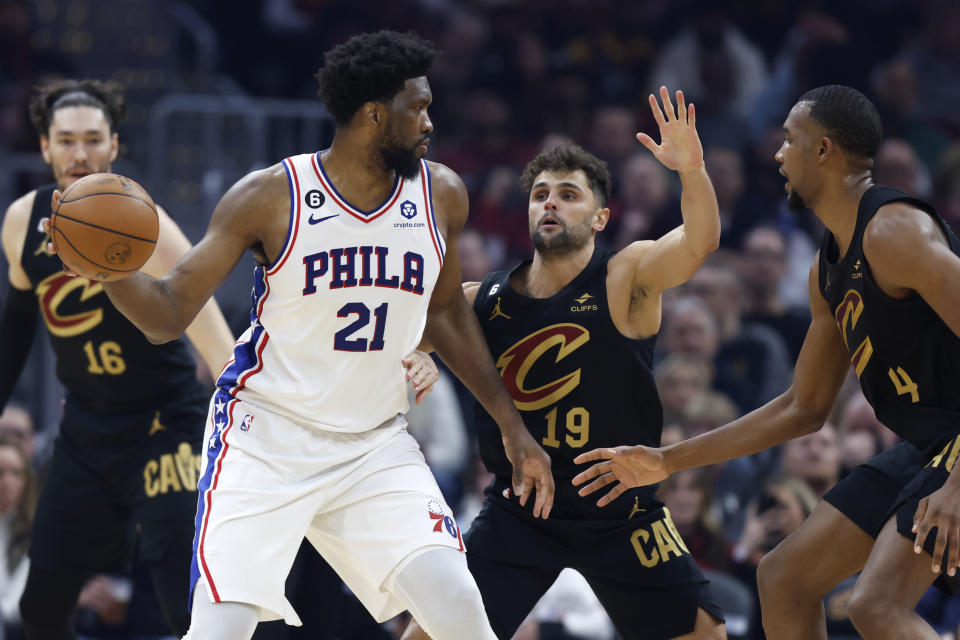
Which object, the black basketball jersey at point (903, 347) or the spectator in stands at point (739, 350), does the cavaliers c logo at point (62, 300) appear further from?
the spectator in stands at point (739, 350)

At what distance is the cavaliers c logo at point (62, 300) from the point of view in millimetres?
5055

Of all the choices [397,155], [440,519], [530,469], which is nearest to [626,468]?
[530,469]

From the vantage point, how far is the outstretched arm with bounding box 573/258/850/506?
14.9 feet

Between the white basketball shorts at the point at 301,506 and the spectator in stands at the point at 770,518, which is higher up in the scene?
the white basketball shorts at the point at 301,506

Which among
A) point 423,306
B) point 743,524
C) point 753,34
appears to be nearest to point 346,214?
point 423,306

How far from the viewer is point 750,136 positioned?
10898 mm

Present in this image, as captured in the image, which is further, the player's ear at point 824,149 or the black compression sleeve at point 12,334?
the black compression sleeve at point 12,334

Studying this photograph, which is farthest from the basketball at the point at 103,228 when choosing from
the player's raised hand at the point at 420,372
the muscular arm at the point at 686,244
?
the muscular arm at the point at 686,244

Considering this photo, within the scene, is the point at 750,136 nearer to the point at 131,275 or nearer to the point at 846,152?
the point at 846,152

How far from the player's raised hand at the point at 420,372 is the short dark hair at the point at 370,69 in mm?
821

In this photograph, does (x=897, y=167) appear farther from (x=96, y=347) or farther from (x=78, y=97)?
(x=96, y=347)

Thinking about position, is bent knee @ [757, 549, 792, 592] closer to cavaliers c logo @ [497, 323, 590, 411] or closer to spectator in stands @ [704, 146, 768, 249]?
cavaliers c logo @ [497, 323, 590, 411]

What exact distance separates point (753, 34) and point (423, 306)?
337 inches

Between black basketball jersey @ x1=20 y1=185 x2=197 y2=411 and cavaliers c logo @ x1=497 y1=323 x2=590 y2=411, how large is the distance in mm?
1339
